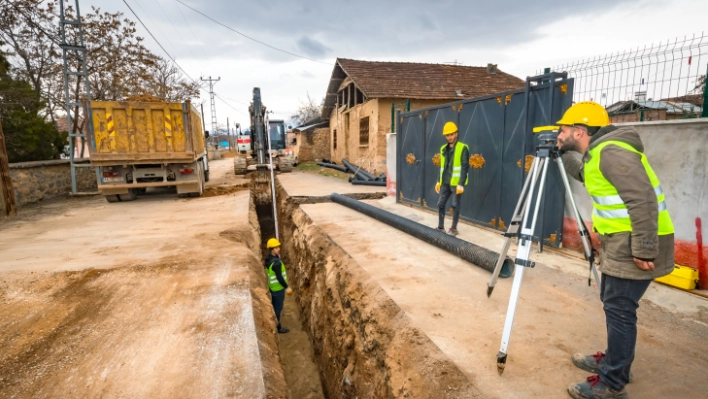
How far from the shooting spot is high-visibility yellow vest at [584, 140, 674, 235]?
6.51ft

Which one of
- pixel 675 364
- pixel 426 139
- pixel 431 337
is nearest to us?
pixel 675 364

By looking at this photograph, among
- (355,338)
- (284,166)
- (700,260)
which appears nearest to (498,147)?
(700,260)

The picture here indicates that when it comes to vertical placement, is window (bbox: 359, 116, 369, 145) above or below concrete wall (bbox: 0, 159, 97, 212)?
above

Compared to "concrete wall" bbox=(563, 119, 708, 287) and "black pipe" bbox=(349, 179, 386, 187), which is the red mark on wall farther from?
"black pipe" bbox=(349, 179, 386, 187)

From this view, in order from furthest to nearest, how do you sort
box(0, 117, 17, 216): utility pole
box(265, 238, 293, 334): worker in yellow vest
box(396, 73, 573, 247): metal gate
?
box(0, 117, 17, 216): utility pole → box(265, 238, 293, 334): worker in yellow vest → box(396, 73, 573, 247): metal gate

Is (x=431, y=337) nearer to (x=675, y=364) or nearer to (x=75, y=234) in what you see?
(x=675, y=364)

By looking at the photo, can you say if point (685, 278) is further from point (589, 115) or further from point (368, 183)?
point (368, 183)

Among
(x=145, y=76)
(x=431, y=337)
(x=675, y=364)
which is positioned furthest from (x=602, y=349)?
(x=145, y=76)

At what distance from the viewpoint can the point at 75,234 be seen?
6.88 meters

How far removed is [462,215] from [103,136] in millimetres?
9791

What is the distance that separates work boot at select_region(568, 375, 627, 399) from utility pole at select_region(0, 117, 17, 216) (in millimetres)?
11865

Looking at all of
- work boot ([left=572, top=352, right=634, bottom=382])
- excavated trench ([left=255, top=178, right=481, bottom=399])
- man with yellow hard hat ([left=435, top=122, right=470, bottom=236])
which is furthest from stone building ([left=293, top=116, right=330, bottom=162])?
work boot ([left=572, top=352, right=634, bottom=382])

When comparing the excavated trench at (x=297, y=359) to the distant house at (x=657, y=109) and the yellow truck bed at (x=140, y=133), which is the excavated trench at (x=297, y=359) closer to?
the distant house at (x=657, y=109)

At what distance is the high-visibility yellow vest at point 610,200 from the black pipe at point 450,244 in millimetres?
2083
